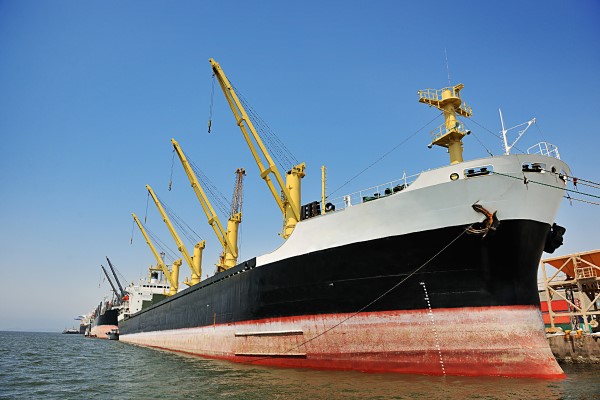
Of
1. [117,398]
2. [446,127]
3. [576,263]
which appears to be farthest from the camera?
→ [576,263]

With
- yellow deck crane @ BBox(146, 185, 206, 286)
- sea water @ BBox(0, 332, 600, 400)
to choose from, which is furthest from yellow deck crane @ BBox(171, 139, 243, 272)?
sea water @ BBox(0, 332, 600, 400)

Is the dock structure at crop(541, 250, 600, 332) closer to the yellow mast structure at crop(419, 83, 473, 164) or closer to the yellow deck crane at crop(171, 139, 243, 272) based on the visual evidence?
the yellow mast structure at crop(419, 83, 473, 164)

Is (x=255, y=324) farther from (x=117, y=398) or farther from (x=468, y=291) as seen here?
(x=468, y=291)

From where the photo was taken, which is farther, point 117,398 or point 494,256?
point 494,256

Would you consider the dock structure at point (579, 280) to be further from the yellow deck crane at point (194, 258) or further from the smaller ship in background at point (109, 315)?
the smaller ship in background at point (109, 315)

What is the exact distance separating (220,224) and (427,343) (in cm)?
2125

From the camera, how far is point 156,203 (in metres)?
39.0

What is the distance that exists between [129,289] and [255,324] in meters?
42.3

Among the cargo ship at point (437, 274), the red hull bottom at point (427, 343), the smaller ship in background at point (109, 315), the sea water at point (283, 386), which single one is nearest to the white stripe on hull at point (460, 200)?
the cargo ship at point (437, 274)

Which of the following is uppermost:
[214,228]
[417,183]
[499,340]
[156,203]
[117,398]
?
[156,203]

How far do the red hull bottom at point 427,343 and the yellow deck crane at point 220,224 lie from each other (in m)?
14.1

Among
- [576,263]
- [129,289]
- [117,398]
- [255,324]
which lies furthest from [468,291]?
[129,289]

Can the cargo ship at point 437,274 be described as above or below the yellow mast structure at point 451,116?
below

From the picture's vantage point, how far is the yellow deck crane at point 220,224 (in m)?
27.6
